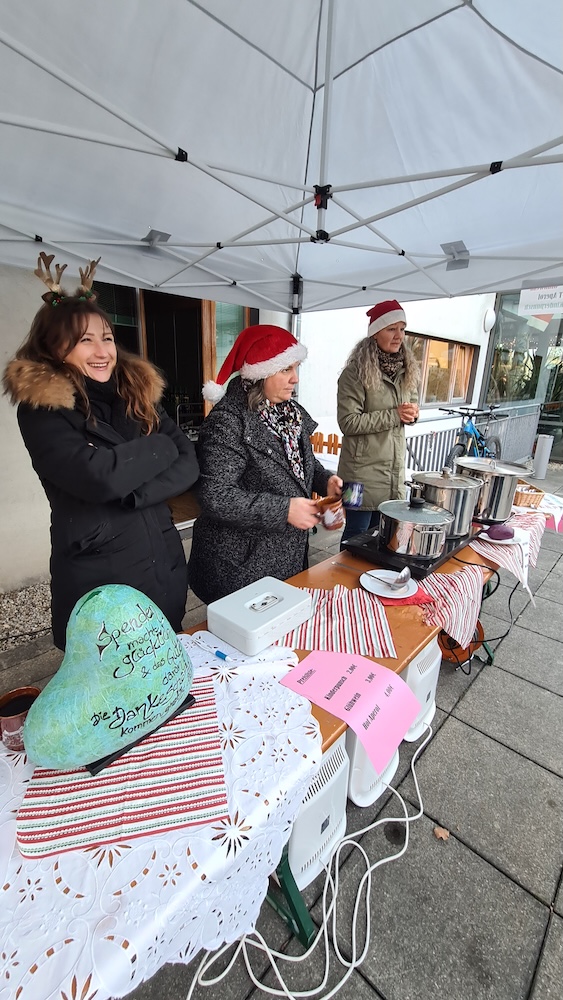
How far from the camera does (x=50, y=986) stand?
0.47 metres

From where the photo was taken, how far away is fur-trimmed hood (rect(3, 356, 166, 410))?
1072 mm

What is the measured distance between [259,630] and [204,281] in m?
2.75

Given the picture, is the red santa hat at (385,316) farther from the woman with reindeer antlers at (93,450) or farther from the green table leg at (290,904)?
the green table leg at (290,904)

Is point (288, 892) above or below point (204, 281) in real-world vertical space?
below

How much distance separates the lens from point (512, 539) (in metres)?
1.85

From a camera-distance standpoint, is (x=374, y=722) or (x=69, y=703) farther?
(x=374, y=722)

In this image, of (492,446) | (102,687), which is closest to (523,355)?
(492,446)

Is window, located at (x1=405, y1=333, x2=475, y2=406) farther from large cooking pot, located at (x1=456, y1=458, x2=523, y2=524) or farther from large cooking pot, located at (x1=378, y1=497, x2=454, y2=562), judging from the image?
large cooking pot, located at (x1=378, y1=497, x2=454, y2=562)

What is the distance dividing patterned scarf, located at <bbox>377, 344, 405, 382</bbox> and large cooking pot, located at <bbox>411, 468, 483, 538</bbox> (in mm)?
839

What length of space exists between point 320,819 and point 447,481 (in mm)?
1258

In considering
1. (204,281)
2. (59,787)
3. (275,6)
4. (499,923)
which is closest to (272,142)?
(275,6)

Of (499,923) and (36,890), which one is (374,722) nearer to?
(36,890)

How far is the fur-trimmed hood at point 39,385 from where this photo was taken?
107cm

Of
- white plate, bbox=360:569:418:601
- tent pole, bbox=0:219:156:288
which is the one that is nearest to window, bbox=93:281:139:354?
tent pole, bbox=0:219:156:288
